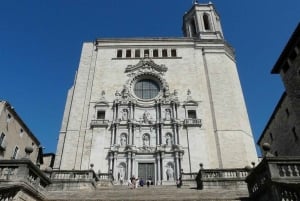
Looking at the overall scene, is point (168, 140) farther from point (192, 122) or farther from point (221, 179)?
point (221, 179)

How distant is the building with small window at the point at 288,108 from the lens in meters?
20.2

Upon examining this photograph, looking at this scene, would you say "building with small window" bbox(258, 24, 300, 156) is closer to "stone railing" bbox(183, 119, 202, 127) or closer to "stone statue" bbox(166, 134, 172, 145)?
"stone railing" bbox(183, 119, 202, 127)

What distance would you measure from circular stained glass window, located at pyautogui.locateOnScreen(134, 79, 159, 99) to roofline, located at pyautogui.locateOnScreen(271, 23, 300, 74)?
40.0ft

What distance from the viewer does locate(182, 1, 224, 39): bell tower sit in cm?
3659

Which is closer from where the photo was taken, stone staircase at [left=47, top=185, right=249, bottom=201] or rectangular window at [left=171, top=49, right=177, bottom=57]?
stone staircase at [left=47, top=185, right=249, bottom=201]

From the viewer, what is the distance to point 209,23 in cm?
3788

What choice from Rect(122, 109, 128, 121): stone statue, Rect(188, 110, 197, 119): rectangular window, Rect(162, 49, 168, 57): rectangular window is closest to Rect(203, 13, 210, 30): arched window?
Rect(162, 49, 168, 57): rectangular window

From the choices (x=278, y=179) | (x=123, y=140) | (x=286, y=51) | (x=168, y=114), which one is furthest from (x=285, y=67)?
(x=278, y=179)

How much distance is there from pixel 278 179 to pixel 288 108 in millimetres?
16296

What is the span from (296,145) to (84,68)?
2280 cm

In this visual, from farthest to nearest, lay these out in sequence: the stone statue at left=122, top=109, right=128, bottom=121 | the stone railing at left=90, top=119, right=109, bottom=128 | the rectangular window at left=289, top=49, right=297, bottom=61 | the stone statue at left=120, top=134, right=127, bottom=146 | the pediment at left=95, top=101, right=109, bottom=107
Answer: the pediment at left=95, top=101, right=109, bottom=107 < the stone statue at left=122, top=109, right=128, bottom=121 < the stone railing at left=90, top=119, right=109, bottom=128 < the stone statue at left=120, top=134, right=127, bottom=146 < the rectangular window at left=289, top=49, right=297, bottom=61

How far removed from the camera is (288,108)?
2295 centimetres

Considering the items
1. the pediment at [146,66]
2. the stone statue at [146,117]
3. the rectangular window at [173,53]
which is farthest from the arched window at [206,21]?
the stone statue at [146,117]

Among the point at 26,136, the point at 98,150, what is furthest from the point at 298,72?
the point at 26,136
